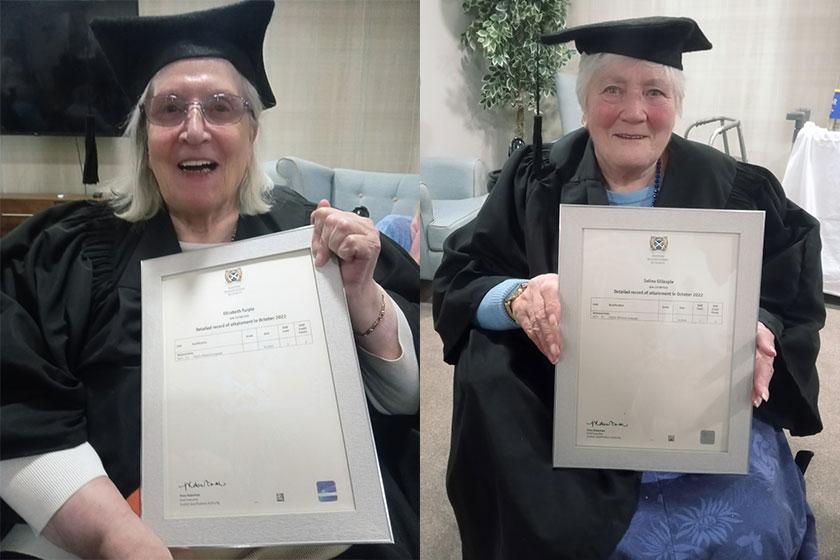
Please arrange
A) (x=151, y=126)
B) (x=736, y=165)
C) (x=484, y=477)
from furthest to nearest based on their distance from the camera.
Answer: (x=484, y=477) < (x=736, y=165) < (x=151, y=126)

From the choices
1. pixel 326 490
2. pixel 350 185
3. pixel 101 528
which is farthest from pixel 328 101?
pixel 101 528

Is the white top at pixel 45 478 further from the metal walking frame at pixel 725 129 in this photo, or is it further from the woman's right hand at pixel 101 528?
the metal walking frame at pixel 725 129

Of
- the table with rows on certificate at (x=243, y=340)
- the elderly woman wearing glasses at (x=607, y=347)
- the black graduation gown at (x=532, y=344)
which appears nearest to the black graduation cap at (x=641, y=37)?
the elderly woman wearing glasses at (x=607, y=347)

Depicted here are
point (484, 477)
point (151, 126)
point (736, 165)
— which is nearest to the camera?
point (151, 126)

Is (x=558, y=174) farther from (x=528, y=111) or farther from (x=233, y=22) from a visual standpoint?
(x=233, y=22)

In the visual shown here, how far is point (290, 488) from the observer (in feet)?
3.13

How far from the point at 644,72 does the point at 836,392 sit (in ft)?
2.05

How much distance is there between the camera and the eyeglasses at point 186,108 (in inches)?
33.6

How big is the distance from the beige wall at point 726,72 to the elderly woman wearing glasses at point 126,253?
242 mm

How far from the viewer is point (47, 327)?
2.89ft

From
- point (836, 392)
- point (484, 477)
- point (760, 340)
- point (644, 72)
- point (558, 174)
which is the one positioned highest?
point (644, 72)

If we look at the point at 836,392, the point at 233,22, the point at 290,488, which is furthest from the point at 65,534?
the point at 836,392

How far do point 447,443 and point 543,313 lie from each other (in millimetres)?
302

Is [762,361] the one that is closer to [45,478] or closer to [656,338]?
[656,338]
